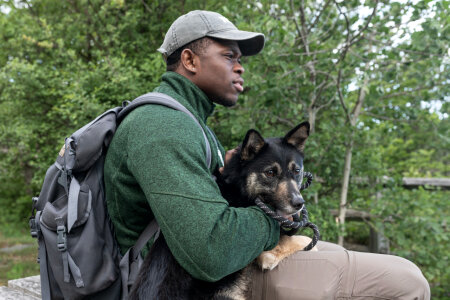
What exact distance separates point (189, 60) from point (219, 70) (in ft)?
0.57

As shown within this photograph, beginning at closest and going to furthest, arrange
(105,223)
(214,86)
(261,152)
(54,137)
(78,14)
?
(105,223) < (214,86) < (261,152) < (54,137) < (78,14)

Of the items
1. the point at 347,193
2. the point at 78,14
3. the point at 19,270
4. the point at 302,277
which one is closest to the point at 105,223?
the point at 302,277

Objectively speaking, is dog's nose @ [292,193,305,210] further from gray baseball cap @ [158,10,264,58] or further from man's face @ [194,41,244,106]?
gray baseball cap @ [158,10,264,58]

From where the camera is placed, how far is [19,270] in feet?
21.1

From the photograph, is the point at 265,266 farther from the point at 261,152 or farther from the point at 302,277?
the point at 261,152

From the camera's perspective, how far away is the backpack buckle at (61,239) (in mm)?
1764

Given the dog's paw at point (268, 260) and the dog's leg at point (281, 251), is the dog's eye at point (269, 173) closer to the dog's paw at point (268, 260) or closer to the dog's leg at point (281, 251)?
the dog's leg at point (281, 251)

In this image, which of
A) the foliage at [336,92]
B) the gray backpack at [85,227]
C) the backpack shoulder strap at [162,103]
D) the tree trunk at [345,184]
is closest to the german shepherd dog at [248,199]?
the gray backpack at [85,227]

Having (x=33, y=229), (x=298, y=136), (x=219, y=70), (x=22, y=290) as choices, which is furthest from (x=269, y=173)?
(x=22, y=290)

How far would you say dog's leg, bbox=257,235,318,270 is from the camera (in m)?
2.04

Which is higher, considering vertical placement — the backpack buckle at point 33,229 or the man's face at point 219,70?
the man's face at point 219,70

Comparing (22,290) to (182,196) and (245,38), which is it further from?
(245,38)

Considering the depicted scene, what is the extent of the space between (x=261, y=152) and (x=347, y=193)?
11.8 ft

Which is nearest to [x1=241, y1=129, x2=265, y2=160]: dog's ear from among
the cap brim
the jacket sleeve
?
the cap brim
